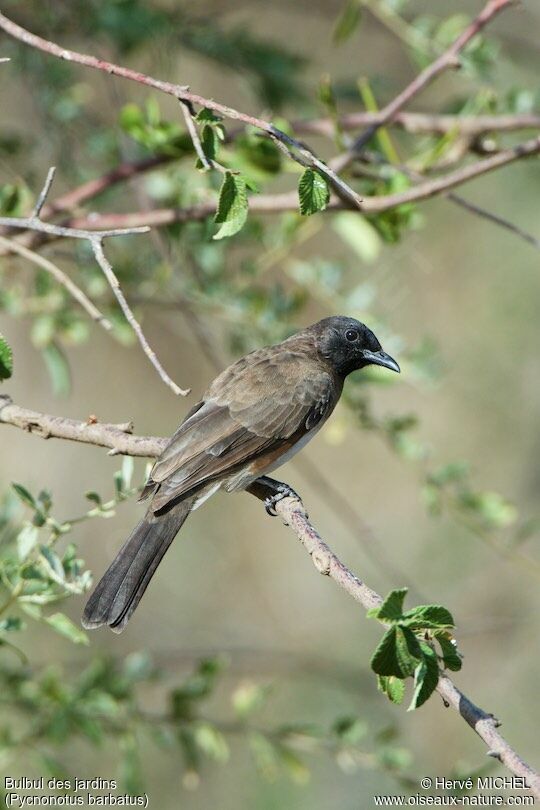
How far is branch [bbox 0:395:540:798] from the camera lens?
1.99 m

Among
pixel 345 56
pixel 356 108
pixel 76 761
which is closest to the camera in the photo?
pixel 356 108

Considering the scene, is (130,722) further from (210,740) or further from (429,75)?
(429,75)

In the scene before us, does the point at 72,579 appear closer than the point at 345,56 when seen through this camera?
Yes

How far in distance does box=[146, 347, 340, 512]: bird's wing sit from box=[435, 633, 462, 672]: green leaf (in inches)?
66.6

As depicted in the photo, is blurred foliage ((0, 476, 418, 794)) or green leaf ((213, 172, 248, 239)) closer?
green leaf ((213, 172, 248, 239))

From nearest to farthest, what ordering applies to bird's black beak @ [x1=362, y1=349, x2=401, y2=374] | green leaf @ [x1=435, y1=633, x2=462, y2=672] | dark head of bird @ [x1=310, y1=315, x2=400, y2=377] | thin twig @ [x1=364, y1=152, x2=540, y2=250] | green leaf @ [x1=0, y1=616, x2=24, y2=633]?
green leaf @ [x1=435, y1=633, x2=462, y2=672]
green leaf @ [x1=0, y1=616, x2=24, y2=633]
thin twig @ [x1=364, y1=152, x2=540, y2=250]
bird's black beak @ [x1=362, y1=349, x2=401, y2=374]
dark head of bird @ [x1=310, y1=315, x2=400, y2=377]

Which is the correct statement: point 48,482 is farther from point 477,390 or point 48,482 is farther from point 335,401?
point 335,401

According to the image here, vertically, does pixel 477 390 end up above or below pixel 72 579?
above

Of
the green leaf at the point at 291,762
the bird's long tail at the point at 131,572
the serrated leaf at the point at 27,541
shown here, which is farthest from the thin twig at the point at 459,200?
the green leaf at the point at 291,762

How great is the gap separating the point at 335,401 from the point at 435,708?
3.74 meters

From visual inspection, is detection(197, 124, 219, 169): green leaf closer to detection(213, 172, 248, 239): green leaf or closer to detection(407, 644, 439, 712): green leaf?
detection(213, 172, 248, 239): green leaf

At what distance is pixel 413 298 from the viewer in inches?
362

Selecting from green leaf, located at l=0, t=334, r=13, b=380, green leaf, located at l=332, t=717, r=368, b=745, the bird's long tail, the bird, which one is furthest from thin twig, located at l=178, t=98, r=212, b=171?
green leaf, located at l=332, t=717, r=368, b=745

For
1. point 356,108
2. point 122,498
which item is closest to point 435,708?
point 356,108
